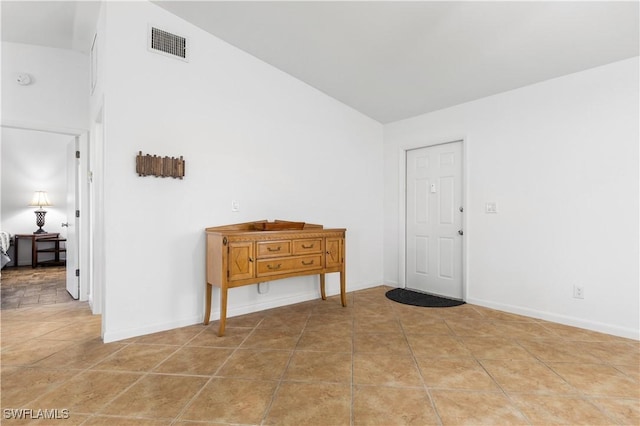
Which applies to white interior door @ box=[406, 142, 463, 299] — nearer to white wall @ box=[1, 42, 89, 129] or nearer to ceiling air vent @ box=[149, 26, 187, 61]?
ceiling air vent @ box=[149, 26, 187, 61]

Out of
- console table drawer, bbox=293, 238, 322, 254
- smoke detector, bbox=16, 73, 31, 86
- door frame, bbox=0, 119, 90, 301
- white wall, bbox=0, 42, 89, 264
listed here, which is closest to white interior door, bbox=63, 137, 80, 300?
door frame, bbox=0, 119, 90, 301

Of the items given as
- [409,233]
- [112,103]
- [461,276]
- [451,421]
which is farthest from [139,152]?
[461,276]

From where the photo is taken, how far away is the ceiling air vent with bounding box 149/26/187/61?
286 centimetres

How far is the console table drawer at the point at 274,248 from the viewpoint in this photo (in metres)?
3.00

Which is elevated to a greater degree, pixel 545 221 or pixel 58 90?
pixel 58 90

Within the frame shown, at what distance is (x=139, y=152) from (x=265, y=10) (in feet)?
5.27

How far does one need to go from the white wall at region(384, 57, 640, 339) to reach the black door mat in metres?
0.28

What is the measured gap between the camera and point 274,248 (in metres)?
3.09

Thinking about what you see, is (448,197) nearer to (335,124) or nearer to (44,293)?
(335,124)

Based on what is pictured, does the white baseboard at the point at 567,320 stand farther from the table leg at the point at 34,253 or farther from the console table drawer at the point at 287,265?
the table leg at the point at 34,253

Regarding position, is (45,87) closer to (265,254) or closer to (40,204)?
(265,254)

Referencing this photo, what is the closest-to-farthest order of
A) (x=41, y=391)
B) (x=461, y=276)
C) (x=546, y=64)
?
(x=41, y=391), (x=546, y=64), (x=461, y=276)

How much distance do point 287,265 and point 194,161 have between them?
132 centimetres

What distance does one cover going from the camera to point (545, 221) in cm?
323
